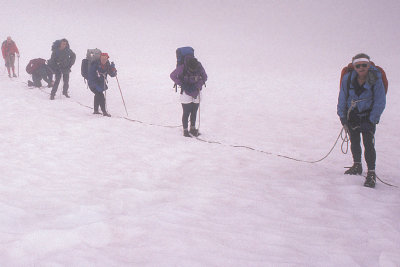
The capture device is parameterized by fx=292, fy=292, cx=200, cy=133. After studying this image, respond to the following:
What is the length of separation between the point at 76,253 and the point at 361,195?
12.5 ft

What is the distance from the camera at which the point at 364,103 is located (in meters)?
4.63

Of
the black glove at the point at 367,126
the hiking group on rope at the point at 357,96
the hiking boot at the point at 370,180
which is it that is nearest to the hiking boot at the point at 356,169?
the hiking group on rope at the point at 357,96

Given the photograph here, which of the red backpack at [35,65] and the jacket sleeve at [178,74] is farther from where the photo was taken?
the red backpack at [35,65]

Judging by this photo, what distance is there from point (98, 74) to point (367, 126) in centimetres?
719

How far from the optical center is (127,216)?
3207 millimetres

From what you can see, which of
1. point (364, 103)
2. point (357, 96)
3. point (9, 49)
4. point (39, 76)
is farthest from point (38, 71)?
point (364, 103)

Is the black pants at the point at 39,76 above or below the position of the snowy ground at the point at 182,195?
above

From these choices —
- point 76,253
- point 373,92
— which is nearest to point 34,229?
point 76,253

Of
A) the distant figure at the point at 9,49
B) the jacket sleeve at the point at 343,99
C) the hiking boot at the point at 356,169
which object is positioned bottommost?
the hiking boot at the point at 356,169

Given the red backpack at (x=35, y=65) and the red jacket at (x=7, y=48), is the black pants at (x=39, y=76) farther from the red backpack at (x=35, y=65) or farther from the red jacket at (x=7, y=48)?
the red jacket at (x=7, y=48)

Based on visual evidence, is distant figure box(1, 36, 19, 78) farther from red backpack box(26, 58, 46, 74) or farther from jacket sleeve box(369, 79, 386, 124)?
jacket sleeve box(369, 79, 386, 124)

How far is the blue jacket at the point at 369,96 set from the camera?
14.4 feet

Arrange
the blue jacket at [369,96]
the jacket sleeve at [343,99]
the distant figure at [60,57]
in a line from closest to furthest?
the blue jacket at [369,96] < the jacket sleeve at [343,99] < the distant figure at [60,57]

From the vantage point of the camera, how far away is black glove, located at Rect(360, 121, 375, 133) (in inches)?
182
